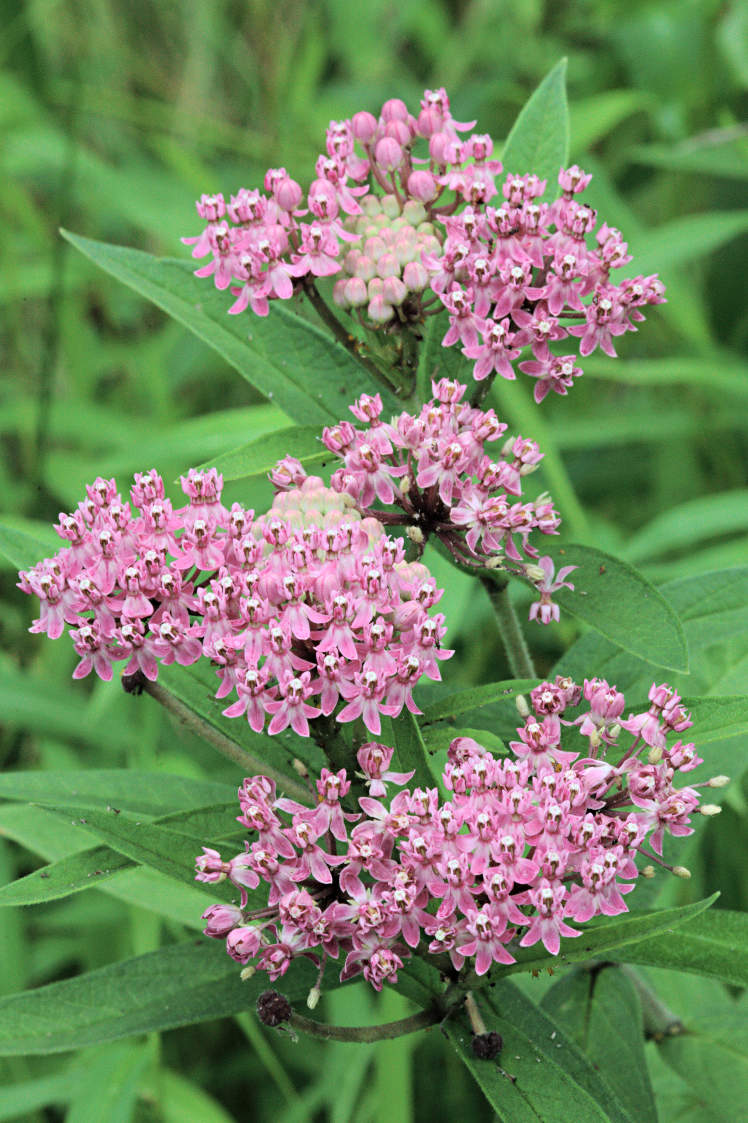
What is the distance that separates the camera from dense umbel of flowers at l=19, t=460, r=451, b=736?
48.8 inches

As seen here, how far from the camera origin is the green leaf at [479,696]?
1.29m

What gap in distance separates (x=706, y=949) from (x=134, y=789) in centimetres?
78

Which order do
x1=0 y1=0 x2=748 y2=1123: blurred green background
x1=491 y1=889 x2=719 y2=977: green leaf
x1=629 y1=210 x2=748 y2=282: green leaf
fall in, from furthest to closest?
x1=629 y1=210 x2=748 y2=282: green leaf, x1=0 y1=0 x2=748 y2=1123: blurred green background, x1=491 y1=889 x2=719 y2=977: green leaf

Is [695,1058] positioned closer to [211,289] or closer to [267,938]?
[267,938]

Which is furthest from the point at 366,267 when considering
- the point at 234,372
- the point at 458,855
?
the point at 234,372

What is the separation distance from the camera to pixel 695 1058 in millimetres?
1757

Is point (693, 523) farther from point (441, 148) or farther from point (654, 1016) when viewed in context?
point (441, 148)

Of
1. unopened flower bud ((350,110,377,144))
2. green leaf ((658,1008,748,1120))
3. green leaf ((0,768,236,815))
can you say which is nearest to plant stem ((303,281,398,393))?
unopened flower bud ((350,110,377,144))

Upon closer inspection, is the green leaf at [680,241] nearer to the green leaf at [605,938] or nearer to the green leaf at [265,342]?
the green leaf at [265,342]

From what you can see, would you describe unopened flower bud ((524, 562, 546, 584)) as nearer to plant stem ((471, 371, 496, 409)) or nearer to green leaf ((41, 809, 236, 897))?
plant stem ((471, 371, 496, 409))

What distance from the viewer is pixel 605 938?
119cm

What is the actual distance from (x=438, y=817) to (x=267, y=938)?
24cm

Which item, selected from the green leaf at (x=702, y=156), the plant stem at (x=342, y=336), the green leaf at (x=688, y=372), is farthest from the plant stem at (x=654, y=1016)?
the green leaf at (x=702, y=156)

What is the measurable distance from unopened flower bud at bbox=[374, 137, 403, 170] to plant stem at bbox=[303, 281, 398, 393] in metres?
0.21
